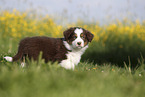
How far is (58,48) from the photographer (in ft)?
15.7

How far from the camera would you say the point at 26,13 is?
11320 millimetres

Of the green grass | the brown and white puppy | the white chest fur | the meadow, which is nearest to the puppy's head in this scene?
the brown and white puppy

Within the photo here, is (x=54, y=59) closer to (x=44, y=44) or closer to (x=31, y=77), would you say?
(x=44, y=44)

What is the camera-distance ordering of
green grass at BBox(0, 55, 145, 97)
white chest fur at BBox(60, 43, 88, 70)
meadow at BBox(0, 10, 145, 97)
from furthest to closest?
white chest fur at BBox(60, 43, 88, 70) < meadow at BBox(0, 10, 145, 97) < green grass at BBox(0, 55, 145, 97)

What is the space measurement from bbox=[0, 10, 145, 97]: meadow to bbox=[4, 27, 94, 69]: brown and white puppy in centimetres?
25

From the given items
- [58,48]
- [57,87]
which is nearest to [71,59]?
[58,48]

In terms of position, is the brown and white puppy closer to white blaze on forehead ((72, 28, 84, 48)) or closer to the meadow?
white blaze on forehead ((72, 28, 84, 48))

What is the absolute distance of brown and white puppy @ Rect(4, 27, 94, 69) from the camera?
466cm

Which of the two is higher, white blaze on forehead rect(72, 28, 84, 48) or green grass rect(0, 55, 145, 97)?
white blaze on forehead rect(72, 28, 84, 48)

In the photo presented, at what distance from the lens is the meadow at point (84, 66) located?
7.45 feet

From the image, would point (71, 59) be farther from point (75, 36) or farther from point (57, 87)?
point (57, 87)

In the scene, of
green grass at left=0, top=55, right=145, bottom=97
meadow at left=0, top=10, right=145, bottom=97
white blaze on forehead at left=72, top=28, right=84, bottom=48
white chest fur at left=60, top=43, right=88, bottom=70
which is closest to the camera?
green grass at left=0, top=55, right=145, bottom=97

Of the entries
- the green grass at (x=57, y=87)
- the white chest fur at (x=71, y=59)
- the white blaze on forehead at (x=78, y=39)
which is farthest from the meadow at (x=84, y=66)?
the white blaze on forehead at (x=78, y=39)

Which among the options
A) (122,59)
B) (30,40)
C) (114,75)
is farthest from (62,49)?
(122,59)
